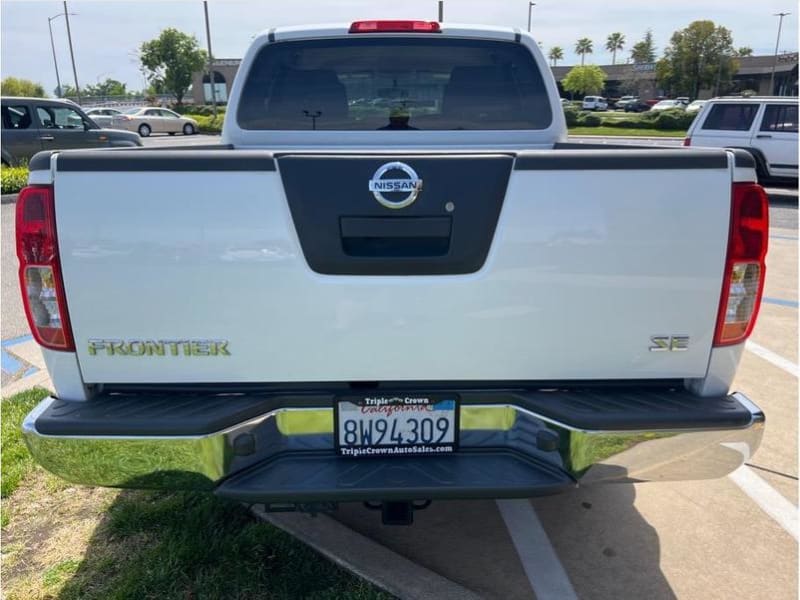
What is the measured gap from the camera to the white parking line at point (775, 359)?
4.79 meters

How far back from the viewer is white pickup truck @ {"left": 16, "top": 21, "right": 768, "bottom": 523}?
6.76 ft

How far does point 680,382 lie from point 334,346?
1230 mm

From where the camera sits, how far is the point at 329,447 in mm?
2275

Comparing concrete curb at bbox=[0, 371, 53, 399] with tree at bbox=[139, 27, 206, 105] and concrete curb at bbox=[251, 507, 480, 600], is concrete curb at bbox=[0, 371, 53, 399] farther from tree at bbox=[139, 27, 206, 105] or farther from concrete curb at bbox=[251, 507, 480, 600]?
tree at bbox=[139, 27, 206, 105]

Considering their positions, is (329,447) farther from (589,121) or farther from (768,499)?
(589,121)

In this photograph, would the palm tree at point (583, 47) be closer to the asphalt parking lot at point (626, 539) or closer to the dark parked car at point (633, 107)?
the dark parked car at point (633, 107)

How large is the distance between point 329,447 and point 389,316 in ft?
1.74

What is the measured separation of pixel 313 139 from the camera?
11.6ft

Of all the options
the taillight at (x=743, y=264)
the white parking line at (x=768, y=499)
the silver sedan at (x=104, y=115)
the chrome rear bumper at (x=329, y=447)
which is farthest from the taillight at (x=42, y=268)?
the silver sedan at (x=104, y=115)

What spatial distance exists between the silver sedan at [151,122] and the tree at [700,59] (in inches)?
1741

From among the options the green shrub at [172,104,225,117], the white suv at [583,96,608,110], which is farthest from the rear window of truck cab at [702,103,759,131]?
the white suv at [583,96,608,110]

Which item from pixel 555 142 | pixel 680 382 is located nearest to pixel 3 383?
pixel 555 142

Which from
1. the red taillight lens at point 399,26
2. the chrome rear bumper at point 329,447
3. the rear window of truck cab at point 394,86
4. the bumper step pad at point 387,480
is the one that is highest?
the red taillight lens at point 399,26

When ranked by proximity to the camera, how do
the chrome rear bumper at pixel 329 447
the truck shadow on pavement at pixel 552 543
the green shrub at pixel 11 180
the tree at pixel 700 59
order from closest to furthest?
the chrome rear bumper at pixel 329 447, the truck shadow on pavement at pixel 552 543, the green shrub at pixel 11 180, the tree at pixel 700 59
